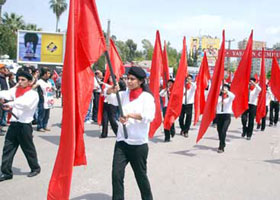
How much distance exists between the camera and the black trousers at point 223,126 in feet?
26.0

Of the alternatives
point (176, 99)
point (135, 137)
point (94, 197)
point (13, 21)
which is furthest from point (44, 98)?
point (13, 21)

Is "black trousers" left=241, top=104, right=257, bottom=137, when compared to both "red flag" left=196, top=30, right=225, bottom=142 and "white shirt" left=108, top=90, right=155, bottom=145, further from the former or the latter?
"white shirt" left=108, top=90, right=155, bottom=145

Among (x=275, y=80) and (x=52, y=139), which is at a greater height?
(x=275, y=80)

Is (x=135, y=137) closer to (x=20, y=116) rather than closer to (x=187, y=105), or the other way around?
(x=20, y=116)

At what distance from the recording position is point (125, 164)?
3.84 meters

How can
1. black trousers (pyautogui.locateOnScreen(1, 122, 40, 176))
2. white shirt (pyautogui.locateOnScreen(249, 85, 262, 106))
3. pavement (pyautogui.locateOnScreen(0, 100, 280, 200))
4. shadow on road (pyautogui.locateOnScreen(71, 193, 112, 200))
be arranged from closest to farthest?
shadow on road (pyautogui.locateOnScreen(71, 193, 112, 200))
pavement (pyautogui.locateOnScreen(0, 100, 280, 200))
black trousers (pyautogui.locateOnScreen(1, 122, 40, 176))
white shirt (pyautogui.locateOnScreen(249, 85, 262, 106))

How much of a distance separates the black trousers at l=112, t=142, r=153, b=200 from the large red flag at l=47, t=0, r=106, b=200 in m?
0.47

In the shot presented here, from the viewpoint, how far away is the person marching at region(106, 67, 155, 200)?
3766 mm

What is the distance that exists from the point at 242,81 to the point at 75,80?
21.9 ft

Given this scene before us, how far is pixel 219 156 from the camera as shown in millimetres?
7484

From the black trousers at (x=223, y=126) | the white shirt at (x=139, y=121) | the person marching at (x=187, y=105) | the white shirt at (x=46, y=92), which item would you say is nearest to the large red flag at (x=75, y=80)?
the white shirt at (x=139, y=121)

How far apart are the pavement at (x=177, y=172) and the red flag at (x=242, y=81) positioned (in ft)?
3.50

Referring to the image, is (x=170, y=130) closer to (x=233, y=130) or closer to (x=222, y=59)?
(x=222, y=59)

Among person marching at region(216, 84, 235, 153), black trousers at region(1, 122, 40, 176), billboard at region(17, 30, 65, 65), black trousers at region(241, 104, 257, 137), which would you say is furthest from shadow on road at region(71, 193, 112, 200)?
billboard at region(17, 30, 65, 65)
